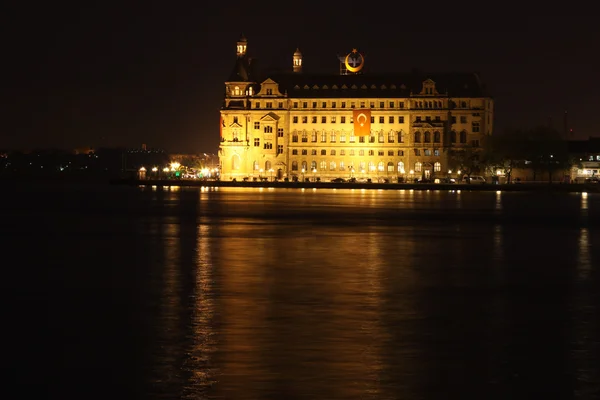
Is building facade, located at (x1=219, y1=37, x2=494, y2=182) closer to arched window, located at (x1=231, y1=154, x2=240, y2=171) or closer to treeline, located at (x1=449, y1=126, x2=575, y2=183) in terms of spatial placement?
arched window, located at (x1=231, y1=154, x2=240, y2=171)

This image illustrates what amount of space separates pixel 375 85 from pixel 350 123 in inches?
319

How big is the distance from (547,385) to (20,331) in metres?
11.3

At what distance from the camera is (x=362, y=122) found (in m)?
190

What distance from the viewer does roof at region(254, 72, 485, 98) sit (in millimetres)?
190500

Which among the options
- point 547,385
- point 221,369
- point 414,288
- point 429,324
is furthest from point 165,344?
point 414,288

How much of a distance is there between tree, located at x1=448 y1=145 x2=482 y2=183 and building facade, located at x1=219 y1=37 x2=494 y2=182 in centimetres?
128

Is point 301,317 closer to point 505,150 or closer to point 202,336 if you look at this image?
point 202,336

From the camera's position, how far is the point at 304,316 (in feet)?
83.3

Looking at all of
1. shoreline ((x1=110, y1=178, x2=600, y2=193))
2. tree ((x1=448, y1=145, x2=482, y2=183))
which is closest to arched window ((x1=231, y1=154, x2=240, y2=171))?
shoreline ((x1=110, y1=178, x2=600, y2=193))

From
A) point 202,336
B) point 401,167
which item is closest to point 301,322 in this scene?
point 202,336

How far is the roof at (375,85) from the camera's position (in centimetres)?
19050

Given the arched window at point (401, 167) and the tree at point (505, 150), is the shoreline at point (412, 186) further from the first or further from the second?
the arched window at point (401, 167)

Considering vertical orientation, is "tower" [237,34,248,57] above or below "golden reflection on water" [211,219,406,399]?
above

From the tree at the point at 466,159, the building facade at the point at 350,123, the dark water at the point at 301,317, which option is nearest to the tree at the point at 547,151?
the tree at the point at 466,159
